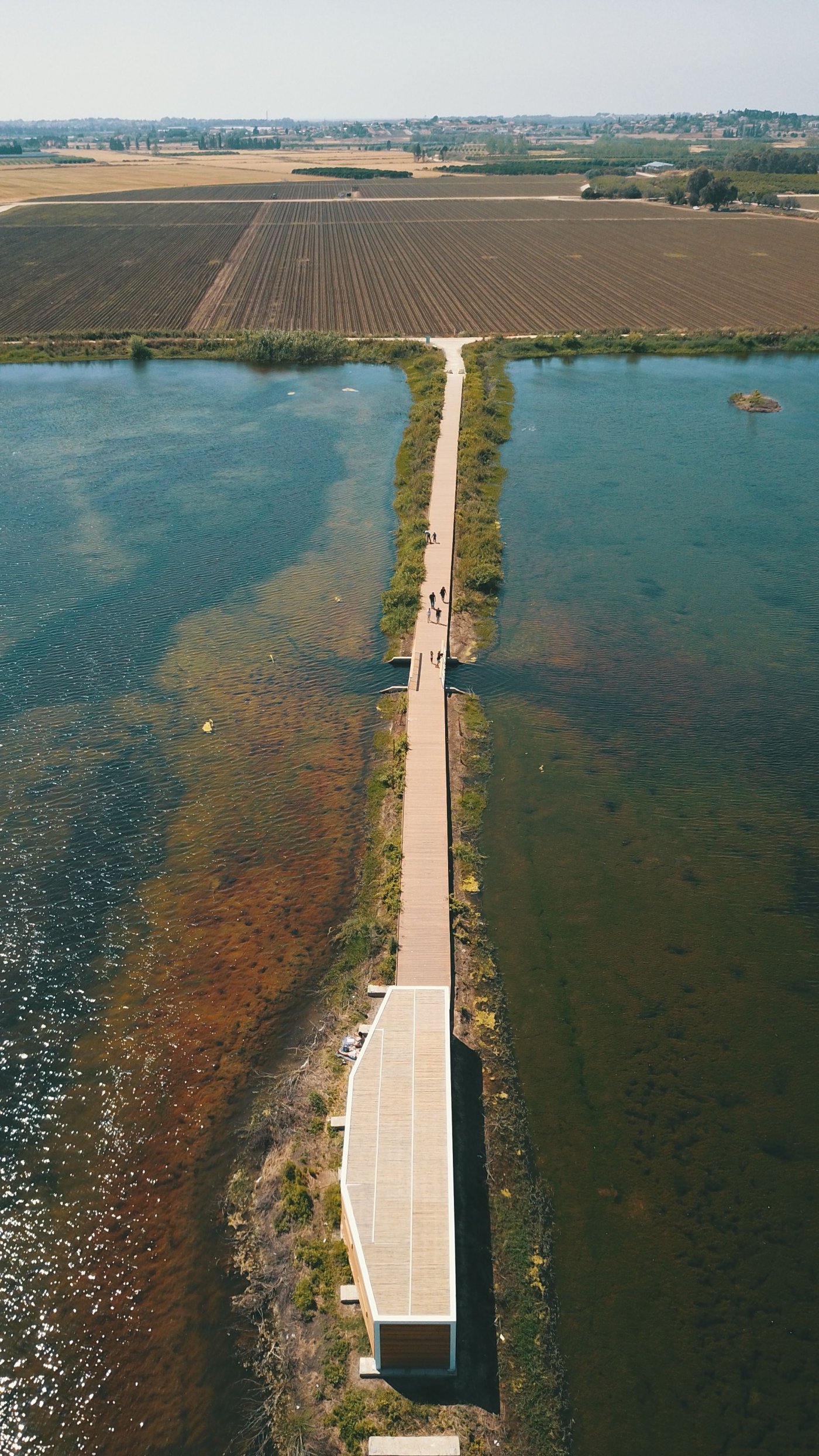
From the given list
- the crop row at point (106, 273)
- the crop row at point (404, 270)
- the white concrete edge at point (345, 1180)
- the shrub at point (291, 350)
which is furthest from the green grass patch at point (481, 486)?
the crop row at point (106, 273)

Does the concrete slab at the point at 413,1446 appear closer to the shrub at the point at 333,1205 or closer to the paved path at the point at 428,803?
the shrub at the point at 333,1205

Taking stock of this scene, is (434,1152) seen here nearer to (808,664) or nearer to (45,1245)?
(45,1245)

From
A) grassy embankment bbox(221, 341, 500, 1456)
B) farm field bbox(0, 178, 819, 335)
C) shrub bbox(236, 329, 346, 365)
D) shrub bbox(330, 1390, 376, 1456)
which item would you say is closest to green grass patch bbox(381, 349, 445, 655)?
shrub bbox(236, 329, 346, 365)

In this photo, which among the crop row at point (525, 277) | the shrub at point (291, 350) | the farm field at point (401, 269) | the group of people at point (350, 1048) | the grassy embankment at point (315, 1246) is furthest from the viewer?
the farm field at point (401, 269)

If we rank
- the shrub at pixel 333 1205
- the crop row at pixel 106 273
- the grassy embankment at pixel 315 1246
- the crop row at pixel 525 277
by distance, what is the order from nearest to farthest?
the grassy embankment at pixel 315 1246 → the shrub at pixel 333 1205 → the crop row at pixel 525 277 → the crop row at pixel 106 273

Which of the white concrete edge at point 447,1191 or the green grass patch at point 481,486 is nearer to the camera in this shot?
the white concrete edge at point 447,1191

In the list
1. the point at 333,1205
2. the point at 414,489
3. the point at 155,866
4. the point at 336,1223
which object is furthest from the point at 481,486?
the point at 336,1223

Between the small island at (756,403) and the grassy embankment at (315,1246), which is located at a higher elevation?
the small island at (756,403)
